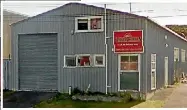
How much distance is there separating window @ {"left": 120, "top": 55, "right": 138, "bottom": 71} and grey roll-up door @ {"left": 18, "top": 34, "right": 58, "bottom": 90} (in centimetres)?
322

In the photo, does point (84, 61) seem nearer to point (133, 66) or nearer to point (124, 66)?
point (124, 66)

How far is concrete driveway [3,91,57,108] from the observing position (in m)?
14.0

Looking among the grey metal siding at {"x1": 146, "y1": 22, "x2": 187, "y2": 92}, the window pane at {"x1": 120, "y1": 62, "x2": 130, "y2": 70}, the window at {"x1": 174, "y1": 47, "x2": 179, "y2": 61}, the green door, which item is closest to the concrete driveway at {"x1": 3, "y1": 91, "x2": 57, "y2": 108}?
the green door

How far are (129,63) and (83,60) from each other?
2077mm

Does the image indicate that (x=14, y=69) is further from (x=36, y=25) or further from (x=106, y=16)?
(x=106, y=16)

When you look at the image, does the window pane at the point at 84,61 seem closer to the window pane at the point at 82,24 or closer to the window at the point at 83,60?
the window at the point at 83,60

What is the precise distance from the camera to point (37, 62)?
16.2 m

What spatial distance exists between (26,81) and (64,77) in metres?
2.13

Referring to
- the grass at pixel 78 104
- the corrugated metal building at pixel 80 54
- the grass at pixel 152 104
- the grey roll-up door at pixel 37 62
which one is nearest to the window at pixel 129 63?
the corrugated metal building at pixel 80 54

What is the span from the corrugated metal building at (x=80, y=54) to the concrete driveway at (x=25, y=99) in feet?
1.83

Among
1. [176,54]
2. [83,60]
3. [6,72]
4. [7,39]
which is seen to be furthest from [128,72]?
[176,54]

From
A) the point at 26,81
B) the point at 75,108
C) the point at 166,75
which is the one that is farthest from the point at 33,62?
the point at 166,75

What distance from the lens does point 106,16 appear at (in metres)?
14.8

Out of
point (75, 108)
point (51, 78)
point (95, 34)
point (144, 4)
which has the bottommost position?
point (75, 108)
